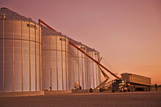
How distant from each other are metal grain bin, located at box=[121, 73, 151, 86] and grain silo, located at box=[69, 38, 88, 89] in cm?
2001

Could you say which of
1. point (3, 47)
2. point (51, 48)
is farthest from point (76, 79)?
point (3, 47)

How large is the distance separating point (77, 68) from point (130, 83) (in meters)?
22.2

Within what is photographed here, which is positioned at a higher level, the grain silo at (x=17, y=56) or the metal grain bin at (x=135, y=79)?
the grain silo at (x=17, y=56)

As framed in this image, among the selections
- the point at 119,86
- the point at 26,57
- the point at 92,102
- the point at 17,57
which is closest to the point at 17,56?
the point at 17,57

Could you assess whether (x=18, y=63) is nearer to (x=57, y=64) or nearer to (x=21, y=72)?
(x=21, y=72)

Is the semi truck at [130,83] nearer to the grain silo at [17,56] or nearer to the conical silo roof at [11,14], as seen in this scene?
the grain silo at [17,56]

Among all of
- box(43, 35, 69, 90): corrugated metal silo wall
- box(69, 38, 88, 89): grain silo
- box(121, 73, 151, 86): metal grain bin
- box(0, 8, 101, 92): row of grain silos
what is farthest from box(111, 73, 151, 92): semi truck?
box(69, 38, 88, 89): grain silo

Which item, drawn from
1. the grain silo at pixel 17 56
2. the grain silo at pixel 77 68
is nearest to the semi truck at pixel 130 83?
the grain silo at pixel 17 56

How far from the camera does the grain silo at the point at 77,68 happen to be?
69000 millimetres

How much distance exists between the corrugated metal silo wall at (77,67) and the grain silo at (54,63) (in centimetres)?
1042

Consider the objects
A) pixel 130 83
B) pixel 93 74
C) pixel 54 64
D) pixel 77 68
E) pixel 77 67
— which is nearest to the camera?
pixel 130 83

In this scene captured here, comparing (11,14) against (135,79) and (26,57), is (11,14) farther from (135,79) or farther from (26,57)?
(135,79)

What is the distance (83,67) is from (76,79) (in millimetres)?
5598

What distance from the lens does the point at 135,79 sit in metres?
54.5
